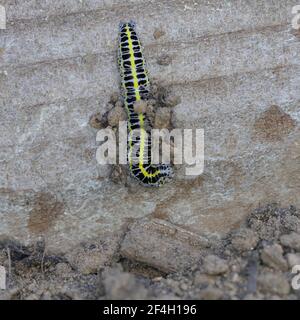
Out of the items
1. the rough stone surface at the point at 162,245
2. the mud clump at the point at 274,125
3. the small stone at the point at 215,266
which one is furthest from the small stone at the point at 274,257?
the mud clump at the point at 274,125

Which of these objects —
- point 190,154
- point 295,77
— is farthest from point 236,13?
point 190,154

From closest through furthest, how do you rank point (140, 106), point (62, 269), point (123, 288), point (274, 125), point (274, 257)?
point (123, 288), point (274, 257), point (140, 106), point (62, 269), point (274, 125)

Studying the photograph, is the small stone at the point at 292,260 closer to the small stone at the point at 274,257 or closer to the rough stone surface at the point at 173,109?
the small stone at the point at 274,257

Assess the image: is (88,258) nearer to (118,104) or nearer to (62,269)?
A: (62,269)

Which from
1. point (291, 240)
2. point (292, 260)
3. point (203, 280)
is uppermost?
point (291, 240)

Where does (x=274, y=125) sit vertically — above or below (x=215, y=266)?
above

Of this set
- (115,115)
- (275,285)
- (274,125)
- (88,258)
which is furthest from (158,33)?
(275,285)

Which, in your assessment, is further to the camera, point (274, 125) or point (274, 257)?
point (274, 125)

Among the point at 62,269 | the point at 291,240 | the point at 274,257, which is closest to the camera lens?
the point at 274,257
